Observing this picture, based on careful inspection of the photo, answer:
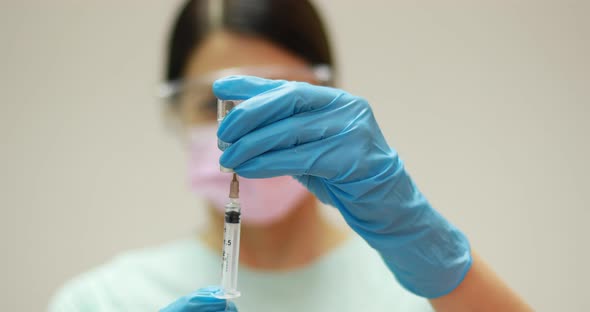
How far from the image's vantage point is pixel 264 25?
4.41 ft

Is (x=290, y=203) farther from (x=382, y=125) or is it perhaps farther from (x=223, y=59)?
(x=382, y=125)

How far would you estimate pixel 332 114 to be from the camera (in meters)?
0.87

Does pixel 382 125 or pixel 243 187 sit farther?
pixel 382 125

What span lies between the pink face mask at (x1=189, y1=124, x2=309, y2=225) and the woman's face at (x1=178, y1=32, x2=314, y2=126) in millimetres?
60

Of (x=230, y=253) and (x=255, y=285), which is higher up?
(x=230, y=253)

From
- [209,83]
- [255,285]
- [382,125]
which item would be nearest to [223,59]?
[209,83]

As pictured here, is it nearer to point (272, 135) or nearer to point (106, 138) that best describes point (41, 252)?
point (106, 138)

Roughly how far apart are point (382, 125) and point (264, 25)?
29.5 inches

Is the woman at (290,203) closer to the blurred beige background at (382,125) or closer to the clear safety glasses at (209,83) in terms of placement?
the clear safety glasses at (209,83)

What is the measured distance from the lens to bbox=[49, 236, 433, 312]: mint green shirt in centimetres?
127

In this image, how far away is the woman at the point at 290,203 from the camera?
0.85m

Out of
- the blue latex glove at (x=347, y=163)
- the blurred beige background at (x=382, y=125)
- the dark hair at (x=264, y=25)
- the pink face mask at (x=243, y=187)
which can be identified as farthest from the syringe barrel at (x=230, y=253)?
the blurred beige background at (x=382, y=125)

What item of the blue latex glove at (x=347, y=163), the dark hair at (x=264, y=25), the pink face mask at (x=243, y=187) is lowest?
the pink face mask at (x=243, y=187)

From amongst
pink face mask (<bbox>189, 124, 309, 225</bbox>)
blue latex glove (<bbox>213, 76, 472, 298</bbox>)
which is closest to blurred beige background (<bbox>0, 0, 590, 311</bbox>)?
pink face mask (<bbox>189, 124, 309, 225</bbox>)
